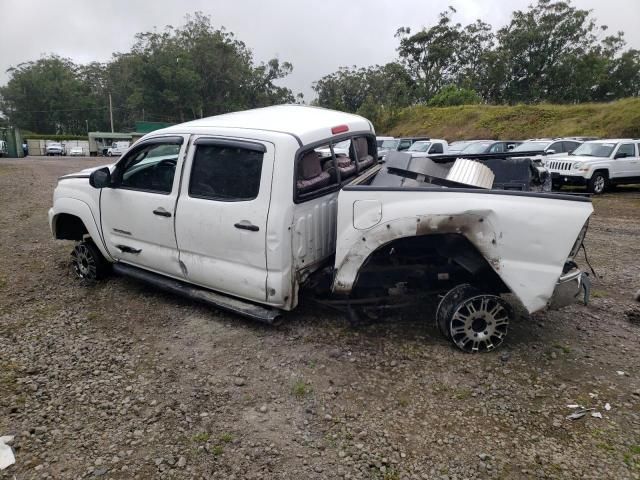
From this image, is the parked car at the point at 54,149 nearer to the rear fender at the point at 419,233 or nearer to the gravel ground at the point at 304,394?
the gravel ground at the point at 304,394

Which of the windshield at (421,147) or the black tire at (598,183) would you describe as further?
the windshield at (421,147)

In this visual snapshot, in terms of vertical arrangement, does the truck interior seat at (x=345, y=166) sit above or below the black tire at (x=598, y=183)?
above

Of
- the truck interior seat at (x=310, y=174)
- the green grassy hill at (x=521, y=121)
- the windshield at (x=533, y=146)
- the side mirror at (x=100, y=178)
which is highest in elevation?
the green grassy hill at (x=521, y=121)

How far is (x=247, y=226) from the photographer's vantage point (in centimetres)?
362

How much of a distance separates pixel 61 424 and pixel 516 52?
4819cm

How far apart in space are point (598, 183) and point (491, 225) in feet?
42.7

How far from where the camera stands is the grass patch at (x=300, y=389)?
3098mm

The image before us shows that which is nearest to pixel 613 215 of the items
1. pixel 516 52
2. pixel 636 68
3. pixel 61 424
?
pixel 61 424

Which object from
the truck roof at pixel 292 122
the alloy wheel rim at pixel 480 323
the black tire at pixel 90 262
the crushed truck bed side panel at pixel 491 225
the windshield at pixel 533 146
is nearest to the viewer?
the crushed truck bed side panel at pixel 491 225

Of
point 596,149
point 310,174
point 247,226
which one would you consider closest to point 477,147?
point 596,149

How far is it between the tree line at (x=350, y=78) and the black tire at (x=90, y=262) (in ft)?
131

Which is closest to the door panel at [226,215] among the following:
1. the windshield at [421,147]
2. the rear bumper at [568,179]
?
the rear bumper at [568,179]

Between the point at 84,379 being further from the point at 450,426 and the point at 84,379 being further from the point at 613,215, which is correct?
the point at 613,215

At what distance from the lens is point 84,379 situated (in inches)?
131
